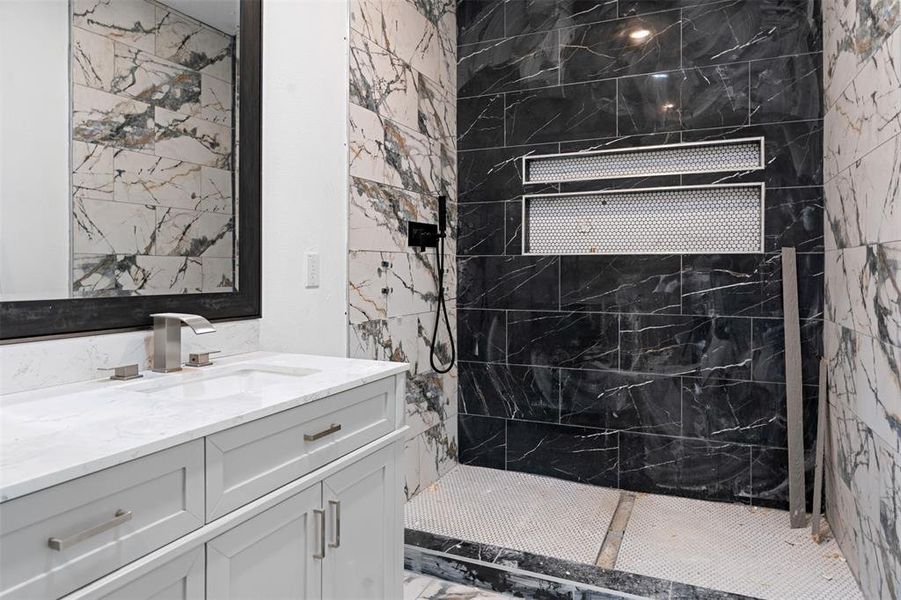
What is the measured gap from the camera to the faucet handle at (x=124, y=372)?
54.6 inches

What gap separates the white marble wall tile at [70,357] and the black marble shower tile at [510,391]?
6.12ft

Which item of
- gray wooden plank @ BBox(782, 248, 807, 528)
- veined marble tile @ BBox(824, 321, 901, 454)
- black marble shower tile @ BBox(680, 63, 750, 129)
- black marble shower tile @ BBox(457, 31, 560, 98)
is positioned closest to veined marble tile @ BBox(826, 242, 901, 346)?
veined marble tile @ BBox(824, 321, 901, 454)

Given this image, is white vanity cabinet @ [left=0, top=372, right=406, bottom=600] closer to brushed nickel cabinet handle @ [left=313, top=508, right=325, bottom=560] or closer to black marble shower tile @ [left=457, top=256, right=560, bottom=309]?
brushed nickel cabinet handle @ [left=313, top=508, right=325, bottom=560]

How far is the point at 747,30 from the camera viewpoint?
2.72m

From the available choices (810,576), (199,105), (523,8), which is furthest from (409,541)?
(523,8)

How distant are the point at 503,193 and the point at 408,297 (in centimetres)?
87

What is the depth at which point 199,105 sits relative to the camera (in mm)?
1702

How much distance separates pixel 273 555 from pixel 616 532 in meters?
1.75

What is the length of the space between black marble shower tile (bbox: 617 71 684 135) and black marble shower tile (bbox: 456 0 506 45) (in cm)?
80

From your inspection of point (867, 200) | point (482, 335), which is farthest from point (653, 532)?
point (867, 200)

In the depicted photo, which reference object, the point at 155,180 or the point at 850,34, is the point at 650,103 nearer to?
the point at 850,34

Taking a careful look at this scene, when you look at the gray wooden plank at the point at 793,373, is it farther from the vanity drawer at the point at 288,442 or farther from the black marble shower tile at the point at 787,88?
the vanity drawer at the point at 288,442

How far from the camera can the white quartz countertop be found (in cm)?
80

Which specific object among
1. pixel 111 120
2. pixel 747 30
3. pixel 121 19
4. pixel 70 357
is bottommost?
pixel 70 357
